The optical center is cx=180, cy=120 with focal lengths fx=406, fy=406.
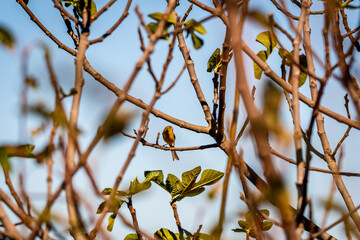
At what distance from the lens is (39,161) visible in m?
0.95

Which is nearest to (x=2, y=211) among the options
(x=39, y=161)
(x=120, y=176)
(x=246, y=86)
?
(x=39, y=161)

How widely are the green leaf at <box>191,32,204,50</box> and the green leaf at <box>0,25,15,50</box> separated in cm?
49

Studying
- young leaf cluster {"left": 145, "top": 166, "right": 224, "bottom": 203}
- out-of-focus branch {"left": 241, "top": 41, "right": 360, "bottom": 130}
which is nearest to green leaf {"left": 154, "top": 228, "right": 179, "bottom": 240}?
young leaf cluster {"left": 145, "top": 166, "right": 224, "bottom": 203}

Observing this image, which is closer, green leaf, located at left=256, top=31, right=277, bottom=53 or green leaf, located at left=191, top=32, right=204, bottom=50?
green leaf, located at left=191, top=32, right=204, bottom=50

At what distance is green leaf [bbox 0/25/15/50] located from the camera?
825mm

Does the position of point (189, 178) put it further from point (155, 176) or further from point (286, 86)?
point (286, 86)

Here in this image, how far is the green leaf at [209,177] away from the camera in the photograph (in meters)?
1.58

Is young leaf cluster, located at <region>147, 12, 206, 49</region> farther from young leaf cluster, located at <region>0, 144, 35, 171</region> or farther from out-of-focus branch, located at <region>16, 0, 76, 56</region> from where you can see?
out-of-focus branch, located at <region>16, 0, 76, 56</region>

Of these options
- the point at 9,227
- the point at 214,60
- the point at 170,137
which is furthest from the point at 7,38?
the point at 170,137

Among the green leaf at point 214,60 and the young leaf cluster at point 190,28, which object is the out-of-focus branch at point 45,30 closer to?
the green leaf at point 214,60

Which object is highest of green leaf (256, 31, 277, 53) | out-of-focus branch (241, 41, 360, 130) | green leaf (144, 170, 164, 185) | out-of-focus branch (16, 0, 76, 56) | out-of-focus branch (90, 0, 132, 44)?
green leaf (256, 31, 277, 53)

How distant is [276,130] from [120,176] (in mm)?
464

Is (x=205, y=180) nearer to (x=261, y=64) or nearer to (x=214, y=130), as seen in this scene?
(x=214, y=130)

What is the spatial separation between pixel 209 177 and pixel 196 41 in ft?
2.10
